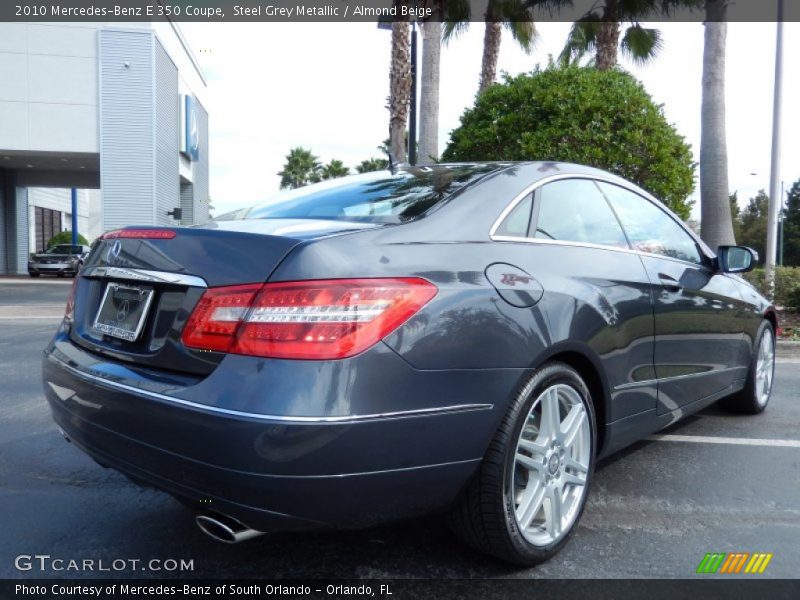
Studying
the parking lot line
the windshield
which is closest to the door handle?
the parking lot line

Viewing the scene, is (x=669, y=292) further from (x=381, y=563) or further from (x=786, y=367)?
(x=786, y=367)

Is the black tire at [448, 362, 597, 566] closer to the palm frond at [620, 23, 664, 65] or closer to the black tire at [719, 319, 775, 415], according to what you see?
the black tire at [719, 319, 775, 415]

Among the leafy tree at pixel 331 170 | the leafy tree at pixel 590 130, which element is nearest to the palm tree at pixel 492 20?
the leafy tree at pixel 590 130

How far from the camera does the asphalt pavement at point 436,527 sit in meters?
2.49

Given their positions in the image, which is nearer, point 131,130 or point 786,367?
point 786,367

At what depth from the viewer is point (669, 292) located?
327 centimetres

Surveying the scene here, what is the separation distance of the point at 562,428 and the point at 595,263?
2.33 ft

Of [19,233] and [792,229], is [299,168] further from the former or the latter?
[792,229]

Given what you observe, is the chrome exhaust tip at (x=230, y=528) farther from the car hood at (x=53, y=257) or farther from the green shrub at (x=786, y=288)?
the car hood at (x=53, y=257)

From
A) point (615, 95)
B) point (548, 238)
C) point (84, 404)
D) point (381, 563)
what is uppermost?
point (615, 95)

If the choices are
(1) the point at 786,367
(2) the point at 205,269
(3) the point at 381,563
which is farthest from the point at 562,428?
(1) the point at 786,367

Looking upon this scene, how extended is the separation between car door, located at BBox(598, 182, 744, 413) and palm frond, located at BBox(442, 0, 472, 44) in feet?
44.5

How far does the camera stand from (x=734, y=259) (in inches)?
159

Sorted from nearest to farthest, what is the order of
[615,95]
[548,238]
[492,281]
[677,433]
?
[492,281]
[548,238]
[677,433]
[615,95]
